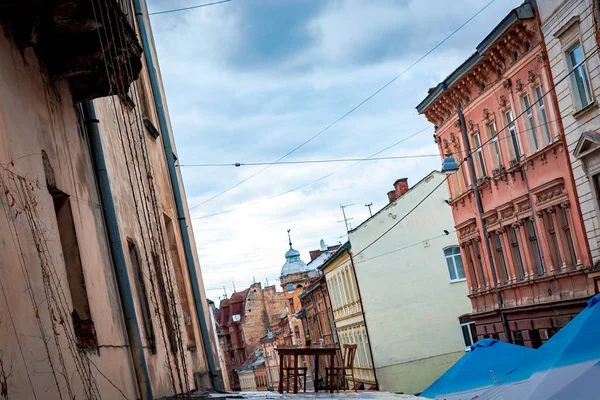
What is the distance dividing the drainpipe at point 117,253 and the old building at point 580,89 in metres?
12.8

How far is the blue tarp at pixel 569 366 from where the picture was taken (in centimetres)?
1241

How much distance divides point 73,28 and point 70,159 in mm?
1377

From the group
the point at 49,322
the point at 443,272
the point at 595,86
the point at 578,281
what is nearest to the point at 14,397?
the point at 49,322

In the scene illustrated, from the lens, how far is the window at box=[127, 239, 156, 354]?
10.4m

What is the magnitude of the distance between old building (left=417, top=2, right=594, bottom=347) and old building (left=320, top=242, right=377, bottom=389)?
14.3 metres

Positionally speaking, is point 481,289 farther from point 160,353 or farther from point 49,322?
point 49,322

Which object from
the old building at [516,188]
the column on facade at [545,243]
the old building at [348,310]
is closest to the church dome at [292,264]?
the old building at [348,310]

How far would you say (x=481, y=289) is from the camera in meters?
32.2

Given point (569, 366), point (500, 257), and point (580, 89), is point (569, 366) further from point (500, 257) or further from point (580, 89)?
point (500, 257)

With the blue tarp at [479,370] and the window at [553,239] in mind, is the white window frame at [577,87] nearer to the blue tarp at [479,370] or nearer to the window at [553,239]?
the window at [553,239]

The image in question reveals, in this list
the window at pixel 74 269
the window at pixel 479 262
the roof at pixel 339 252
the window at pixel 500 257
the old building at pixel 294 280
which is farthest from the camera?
the old building at pixel 294 280

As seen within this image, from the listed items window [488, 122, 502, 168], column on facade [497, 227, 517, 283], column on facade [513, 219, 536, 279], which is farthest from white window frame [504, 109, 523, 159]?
column on facade [497, 227, 517, 283]

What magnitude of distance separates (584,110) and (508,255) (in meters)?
8.54

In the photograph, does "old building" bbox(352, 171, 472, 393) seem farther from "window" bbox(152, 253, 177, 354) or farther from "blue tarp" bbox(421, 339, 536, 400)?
"window" bbox(152, 253, 177, 354)
